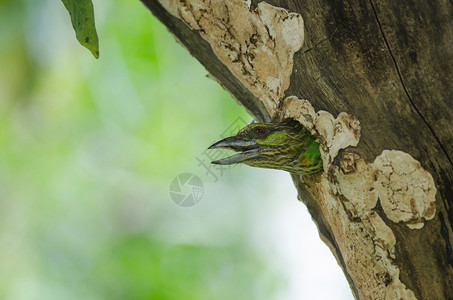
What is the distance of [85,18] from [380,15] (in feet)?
5.30

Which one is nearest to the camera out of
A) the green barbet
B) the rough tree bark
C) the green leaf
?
the rough tree bark

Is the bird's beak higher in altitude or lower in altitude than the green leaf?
lower

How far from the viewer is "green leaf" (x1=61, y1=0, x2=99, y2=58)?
9.58 ft

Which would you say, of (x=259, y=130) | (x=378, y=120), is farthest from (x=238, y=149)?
(x=378, y=120)

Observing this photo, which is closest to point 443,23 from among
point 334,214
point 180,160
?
point 334,214

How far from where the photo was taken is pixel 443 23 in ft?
7.48

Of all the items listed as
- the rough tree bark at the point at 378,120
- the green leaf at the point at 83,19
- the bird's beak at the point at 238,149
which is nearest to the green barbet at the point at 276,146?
the bird's beak at the point at 238,149

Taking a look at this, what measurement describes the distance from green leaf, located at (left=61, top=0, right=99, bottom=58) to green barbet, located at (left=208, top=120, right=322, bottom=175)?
98 centimetres

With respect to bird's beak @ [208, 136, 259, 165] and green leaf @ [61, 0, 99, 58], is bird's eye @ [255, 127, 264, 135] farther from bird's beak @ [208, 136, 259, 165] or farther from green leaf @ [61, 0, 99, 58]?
green leaf @ [61, 0, 99, 58]

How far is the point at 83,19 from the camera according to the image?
9.67ft

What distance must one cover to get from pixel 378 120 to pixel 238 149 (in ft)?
3.53

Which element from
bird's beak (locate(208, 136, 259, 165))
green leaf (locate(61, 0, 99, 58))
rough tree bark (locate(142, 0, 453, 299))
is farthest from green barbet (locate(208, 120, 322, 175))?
green leaf (locate(61, 0, 99, 58))

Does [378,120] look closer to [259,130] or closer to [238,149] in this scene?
[259,130]

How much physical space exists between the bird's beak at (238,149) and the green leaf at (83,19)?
3.07 ft
